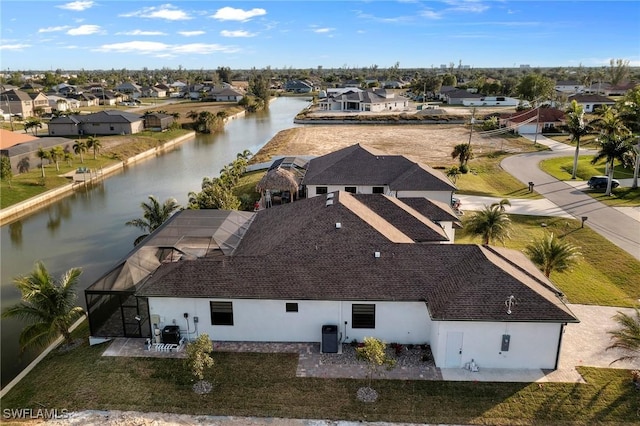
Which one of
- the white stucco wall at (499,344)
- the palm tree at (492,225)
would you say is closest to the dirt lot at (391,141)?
the palm tree at (492,225)

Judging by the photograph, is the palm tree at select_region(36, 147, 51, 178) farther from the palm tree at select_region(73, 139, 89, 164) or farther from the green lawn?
the palm tree at select_region(73, 139, 89, 164)

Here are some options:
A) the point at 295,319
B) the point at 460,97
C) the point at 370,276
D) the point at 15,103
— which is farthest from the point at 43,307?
the point at 460,97

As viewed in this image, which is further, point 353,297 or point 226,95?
point 226,95

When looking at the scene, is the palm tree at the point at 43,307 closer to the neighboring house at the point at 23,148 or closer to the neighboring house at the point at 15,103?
the neighboring house at the point at 23,148

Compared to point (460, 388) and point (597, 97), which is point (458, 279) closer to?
point (460, 388)

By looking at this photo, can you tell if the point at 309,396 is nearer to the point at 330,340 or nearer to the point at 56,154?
the point at 330,340

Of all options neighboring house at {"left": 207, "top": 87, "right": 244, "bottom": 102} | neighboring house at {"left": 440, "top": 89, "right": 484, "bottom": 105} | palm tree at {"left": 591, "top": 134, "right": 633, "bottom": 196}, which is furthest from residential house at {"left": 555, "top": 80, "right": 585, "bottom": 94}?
palm tree at {"left": 591, "top": 134, "right": 633, "bottom": 196}

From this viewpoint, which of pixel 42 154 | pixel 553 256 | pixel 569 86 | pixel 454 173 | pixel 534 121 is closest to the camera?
pixel 553 256
